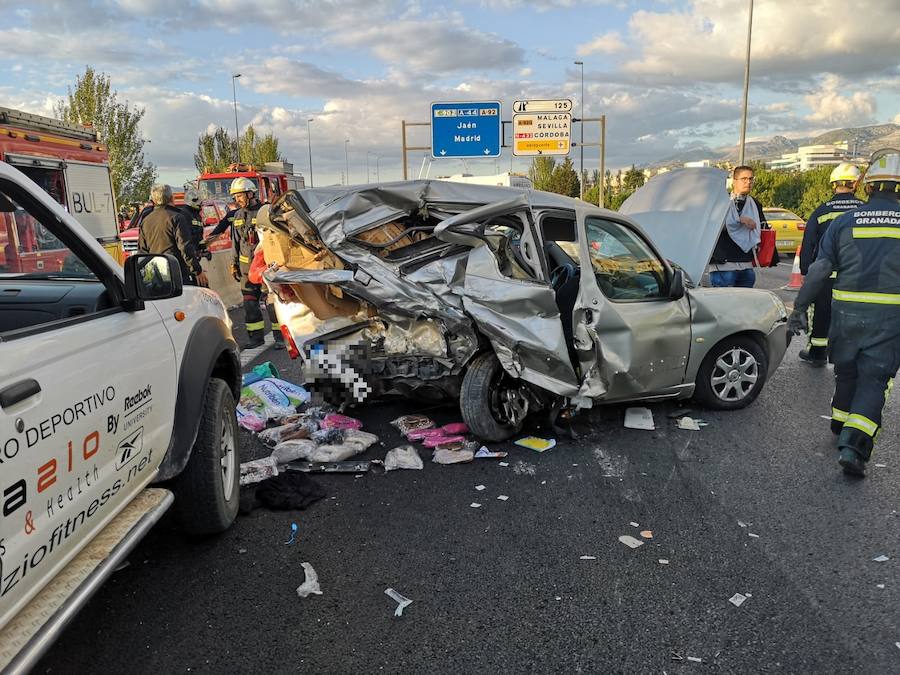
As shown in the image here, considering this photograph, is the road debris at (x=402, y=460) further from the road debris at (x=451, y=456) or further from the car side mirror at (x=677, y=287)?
the car side mirror at (x=677, y=287)

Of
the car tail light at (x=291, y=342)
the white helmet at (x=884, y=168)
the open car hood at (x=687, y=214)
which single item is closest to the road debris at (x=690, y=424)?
the open car hood at (x=687, y=214)

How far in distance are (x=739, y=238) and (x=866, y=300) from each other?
9.63 feet

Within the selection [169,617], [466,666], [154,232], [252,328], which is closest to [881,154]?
[466,666]

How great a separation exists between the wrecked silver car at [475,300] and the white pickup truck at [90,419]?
1.03 metres

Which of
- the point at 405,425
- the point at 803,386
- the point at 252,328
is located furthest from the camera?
the point at 252,328

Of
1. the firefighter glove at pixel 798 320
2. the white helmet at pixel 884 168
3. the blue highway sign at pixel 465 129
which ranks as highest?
the blue highway sign at pixel 465 129

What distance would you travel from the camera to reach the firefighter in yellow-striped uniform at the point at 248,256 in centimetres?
828

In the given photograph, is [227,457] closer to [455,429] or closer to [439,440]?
[439,440]

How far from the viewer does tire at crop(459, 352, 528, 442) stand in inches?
184

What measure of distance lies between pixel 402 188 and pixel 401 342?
3.53 ft

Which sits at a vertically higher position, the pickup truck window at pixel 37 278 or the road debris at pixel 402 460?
the pickup truck window at pixel 37 278

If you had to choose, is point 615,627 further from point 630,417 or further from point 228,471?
point 630,417

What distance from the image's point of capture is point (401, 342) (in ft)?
15.6

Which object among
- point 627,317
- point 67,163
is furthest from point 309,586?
point 67,163
